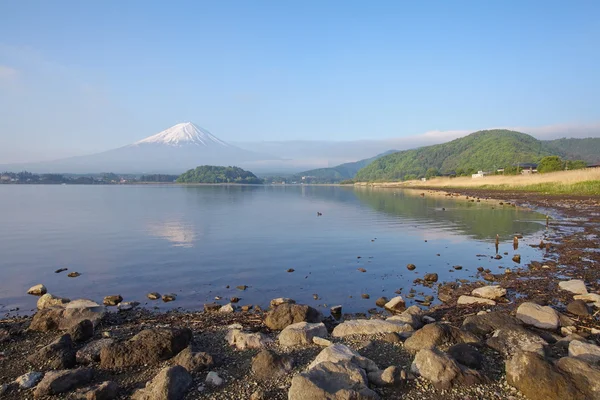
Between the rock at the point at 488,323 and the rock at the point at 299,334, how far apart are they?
11.6ft

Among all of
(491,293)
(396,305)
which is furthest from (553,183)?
(396,305)

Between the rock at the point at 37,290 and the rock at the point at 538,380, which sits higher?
the rock at the point at 538,380

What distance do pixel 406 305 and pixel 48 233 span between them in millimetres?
28546

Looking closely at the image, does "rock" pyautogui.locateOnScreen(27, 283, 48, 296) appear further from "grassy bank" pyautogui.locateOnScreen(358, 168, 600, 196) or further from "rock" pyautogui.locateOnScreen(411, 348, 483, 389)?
"grassy bank" pyautogui.locateOnScreen(358, 168, 600, 196)

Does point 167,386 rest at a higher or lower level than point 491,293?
higher

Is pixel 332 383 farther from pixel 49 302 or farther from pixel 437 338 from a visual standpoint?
pixel 49 302

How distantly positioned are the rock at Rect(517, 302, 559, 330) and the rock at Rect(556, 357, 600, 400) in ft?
10.2

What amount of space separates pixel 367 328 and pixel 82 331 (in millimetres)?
6517

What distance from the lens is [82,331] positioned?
8.25 meters

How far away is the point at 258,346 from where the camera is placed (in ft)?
25.0

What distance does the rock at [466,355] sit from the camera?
21.8 feet

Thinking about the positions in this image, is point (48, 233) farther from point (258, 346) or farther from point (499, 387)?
point (499, 387)

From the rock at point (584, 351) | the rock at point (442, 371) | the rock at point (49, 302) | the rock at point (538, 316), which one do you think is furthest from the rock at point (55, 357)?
the rock at point (538, 316)

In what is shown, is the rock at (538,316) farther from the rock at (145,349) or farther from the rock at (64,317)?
the rock at (64,317)
